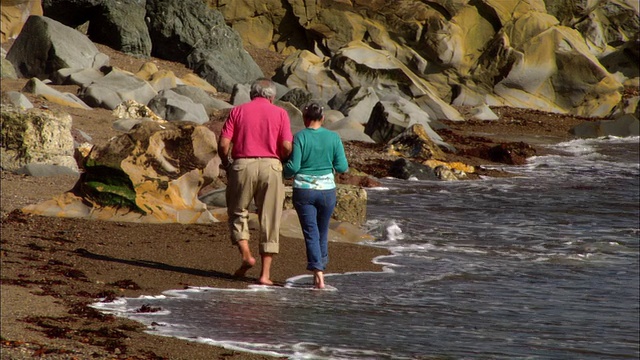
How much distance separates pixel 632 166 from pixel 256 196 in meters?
22.7

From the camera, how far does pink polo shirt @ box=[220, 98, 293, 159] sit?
30.4ft

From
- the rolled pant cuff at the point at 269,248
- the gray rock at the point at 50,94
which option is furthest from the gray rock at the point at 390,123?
the rolled pant cuff at the point at 269,248

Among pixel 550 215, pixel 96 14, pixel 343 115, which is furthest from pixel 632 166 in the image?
pixel 96 14

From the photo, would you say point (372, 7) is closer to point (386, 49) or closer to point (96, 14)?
point (386, 49)

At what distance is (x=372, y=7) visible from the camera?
44.8 meters

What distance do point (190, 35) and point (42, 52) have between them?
35.2 ft

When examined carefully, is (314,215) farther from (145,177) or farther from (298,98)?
(298,98)

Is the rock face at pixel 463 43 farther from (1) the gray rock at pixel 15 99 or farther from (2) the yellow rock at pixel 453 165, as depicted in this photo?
(1) the gray rock at pixel 15 99

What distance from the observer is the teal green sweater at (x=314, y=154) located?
931cm

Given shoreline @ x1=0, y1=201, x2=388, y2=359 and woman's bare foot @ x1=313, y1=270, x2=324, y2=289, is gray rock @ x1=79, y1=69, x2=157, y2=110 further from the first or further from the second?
woman's bare foot @ x1=313, y1=270, x2=324, y2=289

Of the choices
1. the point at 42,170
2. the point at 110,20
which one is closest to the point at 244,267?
the point at 42,170

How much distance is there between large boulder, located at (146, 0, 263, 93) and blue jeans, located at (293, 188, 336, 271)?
28.5m

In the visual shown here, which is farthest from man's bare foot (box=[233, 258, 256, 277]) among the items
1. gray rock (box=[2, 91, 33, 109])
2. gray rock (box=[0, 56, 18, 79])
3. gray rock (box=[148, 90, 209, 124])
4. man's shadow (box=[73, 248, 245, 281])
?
gray rock (box=[0, 56, 18, 79])

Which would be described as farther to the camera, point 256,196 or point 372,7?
point 372,7
